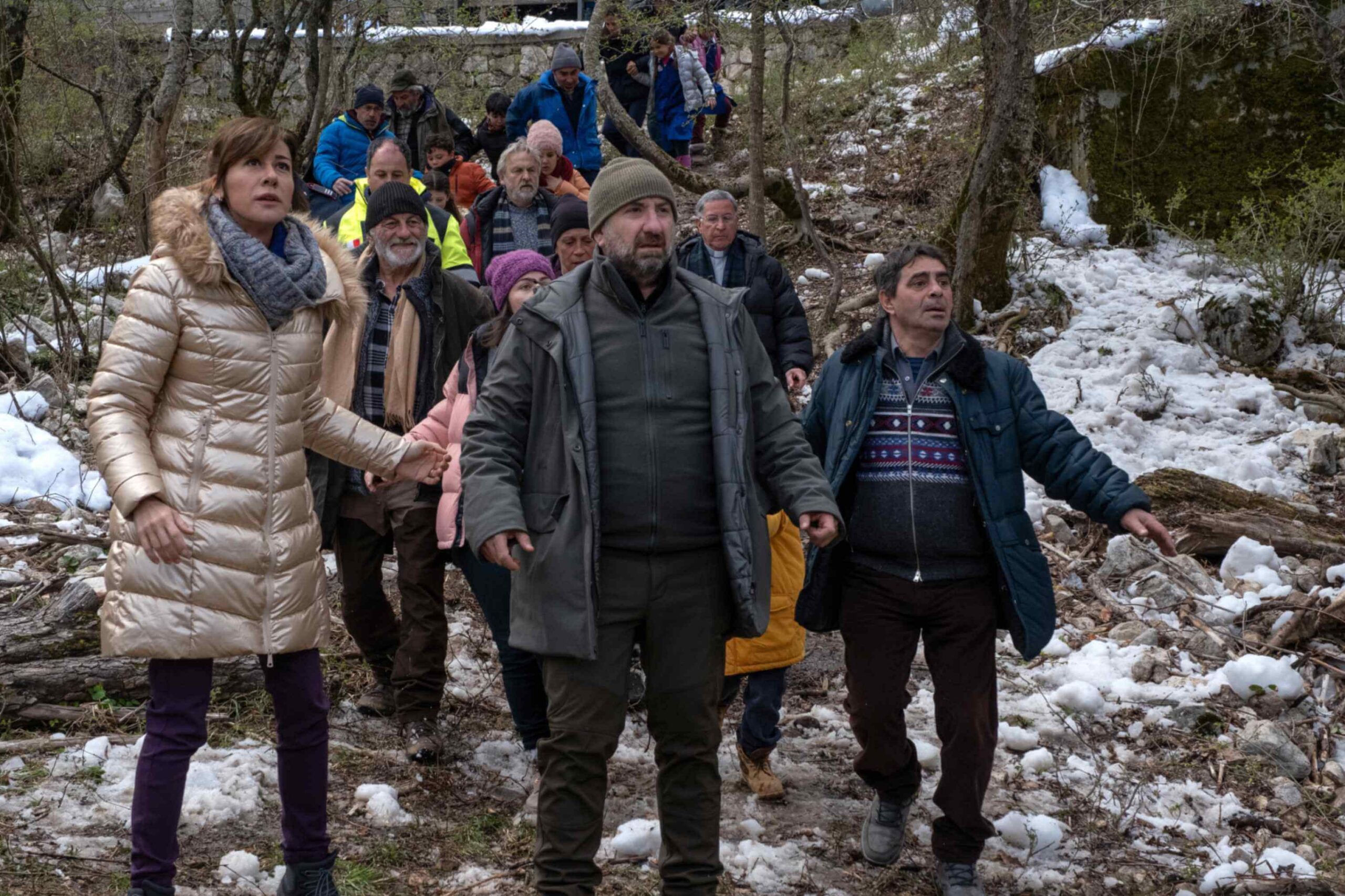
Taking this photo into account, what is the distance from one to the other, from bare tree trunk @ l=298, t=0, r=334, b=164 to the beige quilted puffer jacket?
8.48 metres

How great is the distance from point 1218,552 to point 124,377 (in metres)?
5.66

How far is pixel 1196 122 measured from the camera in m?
10.1

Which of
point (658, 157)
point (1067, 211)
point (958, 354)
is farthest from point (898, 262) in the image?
point (658, 157)

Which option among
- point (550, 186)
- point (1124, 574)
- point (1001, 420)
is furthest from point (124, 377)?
point (1124, 574)

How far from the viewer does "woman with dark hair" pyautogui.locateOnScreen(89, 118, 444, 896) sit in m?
3.21

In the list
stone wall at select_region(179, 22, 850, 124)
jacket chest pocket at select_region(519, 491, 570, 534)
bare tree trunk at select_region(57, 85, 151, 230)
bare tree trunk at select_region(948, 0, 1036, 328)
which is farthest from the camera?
stone wall at select_region(179, 22, 850, 124)

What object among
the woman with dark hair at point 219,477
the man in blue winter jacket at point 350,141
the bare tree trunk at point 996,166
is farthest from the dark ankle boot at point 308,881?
the bare tree trunk at point 996,166

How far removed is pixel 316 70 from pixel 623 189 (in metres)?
9.92

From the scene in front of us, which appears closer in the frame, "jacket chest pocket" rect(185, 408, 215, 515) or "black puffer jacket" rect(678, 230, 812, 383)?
"jacket chest pocket" rect(185, 408, 215, 515)

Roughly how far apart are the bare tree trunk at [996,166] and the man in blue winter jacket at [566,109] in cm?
298

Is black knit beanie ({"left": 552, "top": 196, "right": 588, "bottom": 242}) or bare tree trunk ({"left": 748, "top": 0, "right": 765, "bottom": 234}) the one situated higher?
bare tree trunk ({"left": 748, "top": 0, "right": 765, "bottom": 234})

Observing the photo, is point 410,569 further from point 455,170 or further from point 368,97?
point 368,97

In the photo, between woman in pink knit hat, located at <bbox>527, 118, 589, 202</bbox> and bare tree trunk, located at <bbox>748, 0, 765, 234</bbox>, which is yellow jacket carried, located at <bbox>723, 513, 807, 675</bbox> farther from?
bare tree trunk, located at <bbox>748, 0, 765, 234</bbox>

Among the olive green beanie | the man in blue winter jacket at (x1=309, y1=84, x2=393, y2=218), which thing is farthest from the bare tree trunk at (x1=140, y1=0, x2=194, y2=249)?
the olive green beanie
